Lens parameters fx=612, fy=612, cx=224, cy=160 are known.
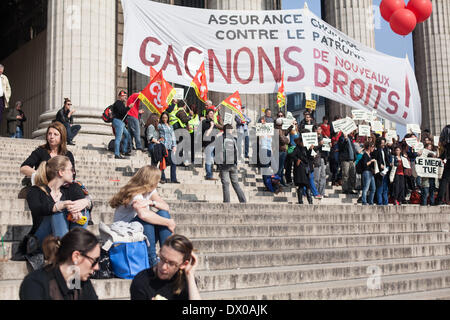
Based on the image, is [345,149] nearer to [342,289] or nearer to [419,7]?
[419,7]

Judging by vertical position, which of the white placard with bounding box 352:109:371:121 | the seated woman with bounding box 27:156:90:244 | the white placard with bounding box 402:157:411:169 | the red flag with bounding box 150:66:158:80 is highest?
the red flag with bounding box 150:66:158:80

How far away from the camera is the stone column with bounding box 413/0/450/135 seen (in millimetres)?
24078

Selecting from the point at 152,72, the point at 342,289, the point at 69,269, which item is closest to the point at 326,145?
the point at 152,72

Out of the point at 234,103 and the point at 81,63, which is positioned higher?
the point at 81,63

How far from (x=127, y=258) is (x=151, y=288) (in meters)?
1.58

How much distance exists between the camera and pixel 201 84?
1528 cm

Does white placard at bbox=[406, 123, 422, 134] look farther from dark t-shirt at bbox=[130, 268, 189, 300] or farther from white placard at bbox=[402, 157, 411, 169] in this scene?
dark t-shirt at bbox=[130, 268, 189, 300]

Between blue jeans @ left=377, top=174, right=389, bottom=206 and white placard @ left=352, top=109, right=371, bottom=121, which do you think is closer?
blue jeans @ left=377, top=174, right=389, bottom=206

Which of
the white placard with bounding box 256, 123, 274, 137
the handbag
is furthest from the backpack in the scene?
the handbag

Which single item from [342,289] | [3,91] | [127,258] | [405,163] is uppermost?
[3,91]

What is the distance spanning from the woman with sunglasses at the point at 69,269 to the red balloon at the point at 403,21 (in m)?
13.9

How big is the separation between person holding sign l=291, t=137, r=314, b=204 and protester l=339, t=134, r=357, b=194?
228 cm
